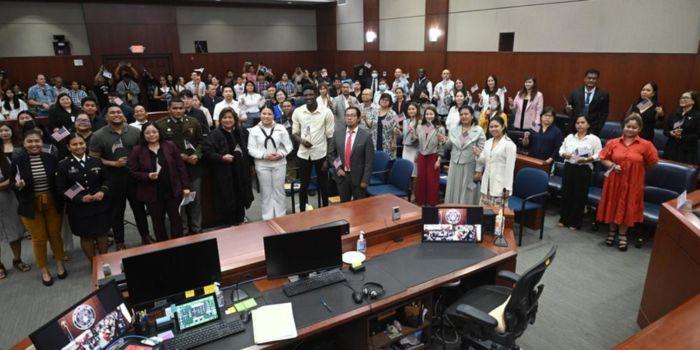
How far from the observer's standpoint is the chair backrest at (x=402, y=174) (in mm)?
5336

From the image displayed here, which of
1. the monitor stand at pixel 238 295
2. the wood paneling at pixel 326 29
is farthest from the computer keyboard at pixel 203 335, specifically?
the wood paneling at pixel 326 29

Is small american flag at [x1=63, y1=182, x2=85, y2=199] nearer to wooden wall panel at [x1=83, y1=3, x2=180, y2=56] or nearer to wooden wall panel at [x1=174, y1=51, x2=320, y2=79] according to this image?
wooden wall panel at [x1=83, y1=3, x2=180, y2=56]

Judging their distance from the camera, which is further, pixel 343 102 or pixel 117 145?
pixel 343 102

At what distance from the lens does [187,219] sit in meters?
5.25

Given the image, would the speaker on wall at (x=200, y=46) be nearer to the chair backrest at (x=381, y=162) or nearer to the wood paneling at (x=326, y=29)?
the wood paneling at (x=326, y=29)

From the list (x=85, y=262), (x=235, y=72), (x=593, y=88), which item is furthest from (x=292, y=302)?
(x=235, y=72)

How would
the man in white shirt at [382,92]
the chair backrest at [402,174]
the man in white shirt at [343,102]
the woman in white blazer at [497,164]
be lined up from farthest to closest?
the man in white shirt at [382,92] → the man in white shirt at [343,102] → the chair backrest at [402,174] → the woman in white blazer at [497,164]

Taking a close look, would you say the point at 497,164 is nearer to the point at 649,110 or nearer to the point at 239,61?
the point at 649,110

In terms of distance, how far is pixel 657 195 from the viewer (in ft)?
16.3

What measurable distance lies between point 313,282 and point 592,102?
584 cm

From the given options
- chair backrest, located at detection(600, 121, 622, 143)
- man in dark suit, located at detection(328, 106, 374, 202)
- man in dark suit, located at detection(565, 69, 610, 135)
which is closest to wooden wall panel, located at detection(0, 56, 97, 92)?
man in dark suit, located at detection(328, 106, 374, 202)

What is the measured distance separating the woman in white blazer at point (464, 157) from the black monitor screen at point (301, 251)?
7.90ft

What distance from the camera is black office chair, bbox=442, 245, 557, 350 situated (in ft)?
8.84

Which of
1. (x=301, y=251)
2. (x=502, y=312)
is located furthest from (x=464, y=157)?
(x=301, y=251)
